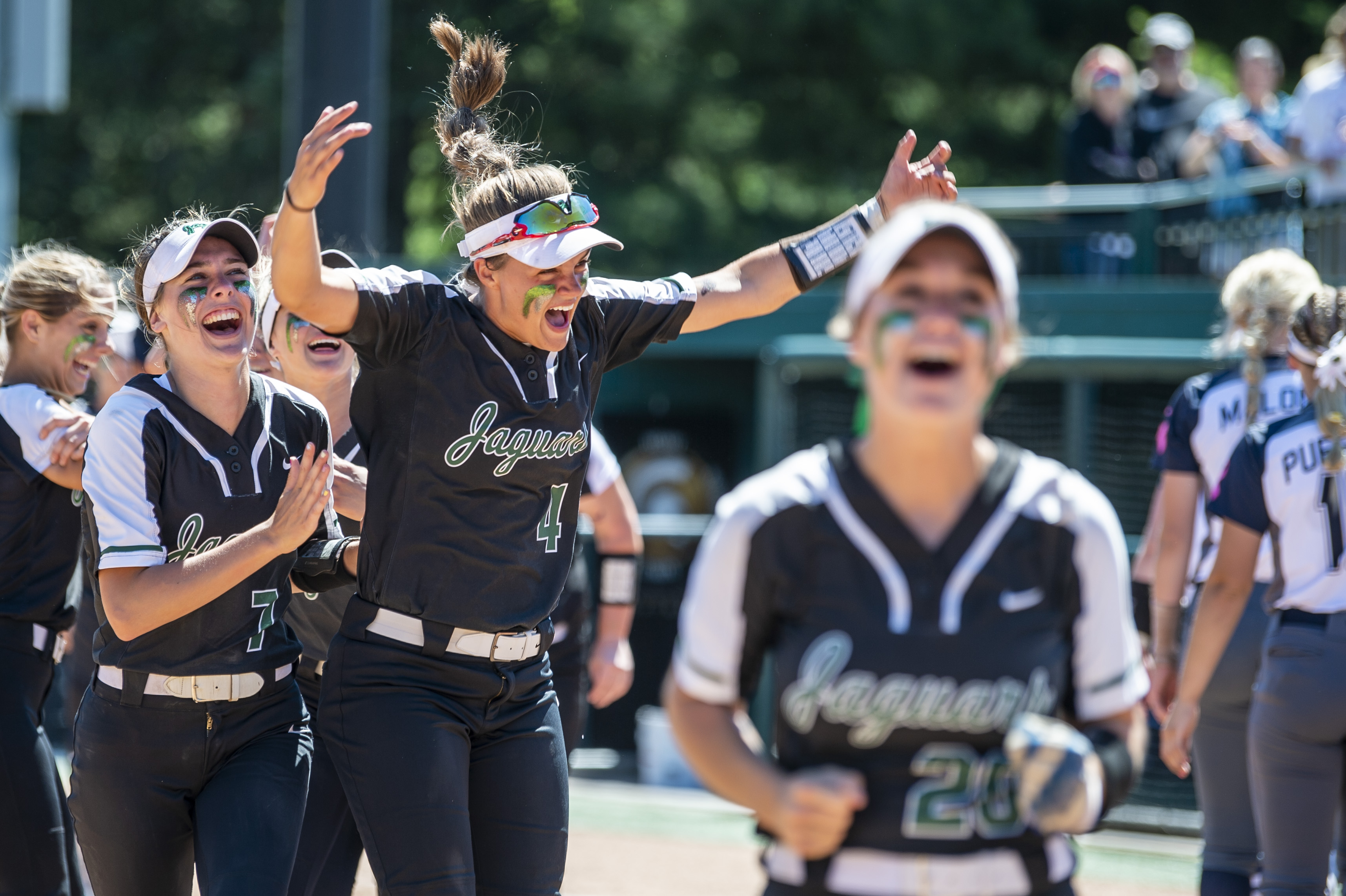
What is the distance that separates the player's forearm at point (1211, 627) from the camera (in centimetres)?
435

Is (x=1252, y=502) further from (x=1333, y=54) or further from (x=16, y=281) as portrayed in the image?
(x=1333, y=54)

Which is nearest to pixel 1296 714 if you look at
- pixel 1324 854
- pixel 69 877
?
pixel 1324 854

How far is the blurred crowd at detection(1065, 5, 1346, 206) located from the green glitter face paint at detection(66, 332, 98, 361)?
709 cm

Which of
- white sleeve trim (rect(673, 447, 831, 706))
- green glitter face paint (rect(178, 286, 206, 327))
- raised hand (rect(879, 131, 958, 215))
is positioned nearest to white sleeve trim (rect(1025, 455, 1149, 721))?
white sleeve trim (rect(673, 447, 831, 706))

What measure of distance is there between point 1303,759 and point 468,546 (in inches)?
92.1

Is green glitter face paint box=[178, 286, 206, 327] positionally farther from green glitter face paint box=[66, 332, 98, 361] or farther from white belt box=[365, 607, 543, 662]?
green glitter face paint box=[66, 332, 98, 361]

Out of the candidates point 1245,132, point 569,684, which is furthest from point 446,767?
point 1245,132

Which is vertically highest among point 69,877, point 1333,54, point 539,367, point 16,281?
point 1333,54

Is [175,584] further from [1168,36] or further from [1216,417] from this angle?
[1168,36]

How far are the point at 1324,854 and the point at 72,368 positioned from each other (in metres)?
3.78

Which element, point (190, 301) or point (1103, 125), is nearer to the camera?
point (190, 301)

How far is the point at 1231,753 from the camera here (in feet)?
16.5

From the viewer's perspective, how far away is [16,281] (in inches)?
178

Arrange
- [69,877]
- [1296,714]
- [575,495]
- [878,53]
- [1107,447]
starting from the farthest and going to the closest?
[878,53] → [1107,447] → [69,877] → [1296,714] → [575,495]
